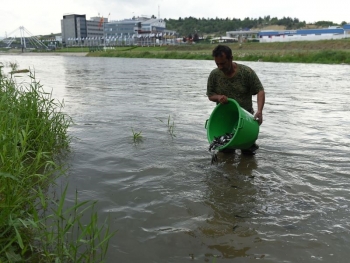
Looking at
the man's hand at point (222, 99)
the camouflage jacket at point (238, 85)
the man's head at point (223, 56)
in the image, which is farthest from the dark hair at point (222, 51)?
the man's hand at point (222, 99)

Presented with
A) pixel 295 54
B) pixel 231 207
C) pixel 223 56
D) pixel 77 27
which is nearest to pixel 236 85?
pixel 223 56

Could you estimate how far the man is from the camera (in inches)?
191

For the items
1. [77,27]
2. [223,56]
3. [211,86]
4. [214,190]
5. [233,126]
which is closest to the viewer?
[214,190]

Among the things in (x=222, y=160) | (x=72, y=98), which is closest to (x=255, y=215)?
(x=222, y=160)

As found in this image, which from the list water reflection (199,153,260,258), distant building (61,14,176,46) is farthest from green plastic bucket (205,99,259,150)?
distant building (61,14,176,46)

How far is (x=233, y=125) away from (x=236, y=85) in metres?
0.72

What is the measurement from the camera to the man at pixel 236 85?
191 inches

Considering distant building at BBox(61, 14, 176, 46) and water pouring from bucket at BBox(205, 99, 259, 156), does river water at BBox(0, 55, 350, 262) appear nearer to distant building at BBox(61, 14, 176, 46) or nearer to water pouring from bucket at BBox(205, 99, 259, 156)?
water pouring from bucket at BBox(205, 99, 259, 156)

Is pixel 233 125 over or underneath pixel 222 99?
underneath

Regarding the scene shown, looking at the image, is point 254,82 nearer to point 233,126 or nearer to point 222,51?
point 222,51

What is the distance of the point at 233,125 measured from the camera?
5.51 metres

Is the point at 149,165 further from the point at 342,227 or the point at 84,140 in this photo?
the point at 342,227

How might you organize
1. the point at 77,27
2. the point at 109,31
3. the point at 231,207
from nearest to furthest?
the point at 231,207 < the point at 77,27 < the point at 109,31

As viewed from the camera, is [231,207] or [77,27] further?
[77,27]
